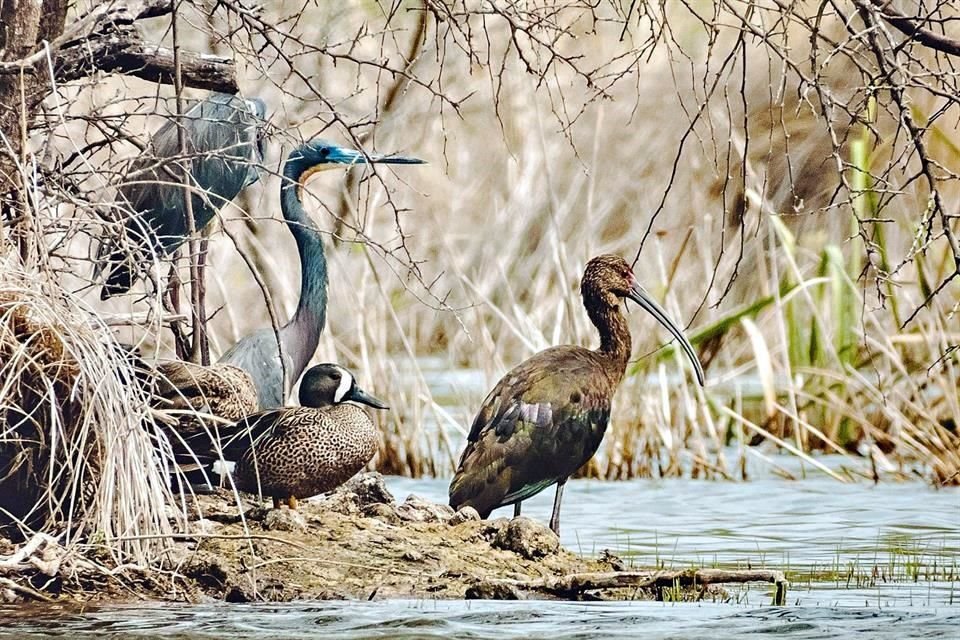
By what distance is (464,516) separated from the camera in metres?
6.95

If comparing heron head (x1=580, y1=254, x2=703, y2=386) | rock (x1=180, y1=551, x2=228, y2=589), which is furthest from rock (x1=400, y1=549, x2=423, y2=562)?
heron head (x1=580, y1=254, x2=703, y2=386)

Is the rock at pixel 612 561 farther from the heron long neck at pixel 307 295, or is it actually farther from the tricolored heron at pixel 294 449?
the heron long neck at pixel 307 295

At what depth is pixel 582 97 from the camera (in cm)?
1455

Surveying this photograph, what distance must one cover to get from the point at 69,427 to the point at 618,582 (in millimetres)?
1859

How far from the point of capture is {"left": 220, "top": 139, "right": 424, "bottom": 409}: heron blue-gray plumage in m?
7.94

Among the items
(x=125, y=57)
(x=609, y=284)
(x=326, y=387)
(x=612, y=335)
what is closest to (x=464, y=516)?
(x=326, y=387)

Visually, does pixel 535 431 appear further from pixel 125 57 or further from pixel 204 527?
pixel 125 57

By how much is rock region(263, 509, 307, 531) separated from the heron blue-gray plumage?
129 cm

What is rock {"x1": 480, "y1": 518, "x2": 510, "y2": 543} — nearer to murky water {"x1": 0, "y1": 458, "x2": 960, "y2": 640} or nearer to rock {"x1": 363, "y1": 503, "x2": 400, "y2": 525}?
rock {"x1": 363, "y1": 503, "x2": 400, "y2": 525}

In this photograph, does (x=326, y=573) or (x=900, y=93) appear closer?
(x=900, y=93)

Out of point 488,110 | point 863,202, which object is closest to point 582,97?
point 488,110

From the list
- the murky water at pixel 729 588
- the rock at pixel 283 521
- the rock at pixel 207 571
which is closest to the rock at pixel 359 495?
the rock at pixel 283 521

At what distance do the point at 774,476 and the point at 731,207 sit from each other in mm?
3831

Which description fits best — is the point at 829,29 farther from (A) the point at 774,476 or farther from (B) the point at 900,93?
(B) the point at 900,93
